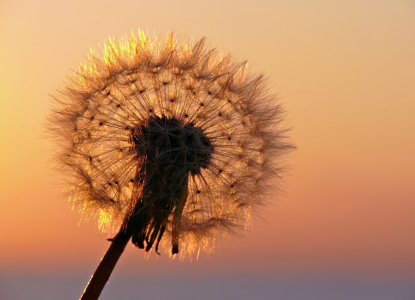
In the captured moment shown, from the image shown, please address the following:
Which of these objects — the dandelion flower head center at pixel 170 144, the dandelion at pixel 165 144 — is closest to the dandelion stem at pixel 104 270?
the dandelion at pixel 165 144

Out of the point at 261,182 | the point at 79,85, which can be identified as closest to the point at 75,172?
the point at 79,85

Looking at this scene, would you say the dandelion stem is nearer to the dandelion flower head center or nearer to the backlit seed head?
the backlit seed head

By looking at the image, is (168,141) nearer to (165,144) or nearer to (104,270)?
(165,144)

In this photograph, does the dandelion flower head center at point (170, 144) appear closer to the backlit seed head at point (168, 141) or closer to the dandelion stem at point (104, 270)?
the backlit seed head at point (168, 141)

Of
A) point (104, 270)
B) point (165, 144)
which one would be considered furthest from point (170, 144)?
point (104, 270)

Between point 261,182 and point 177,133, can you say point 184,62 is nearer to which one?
point 177,133
